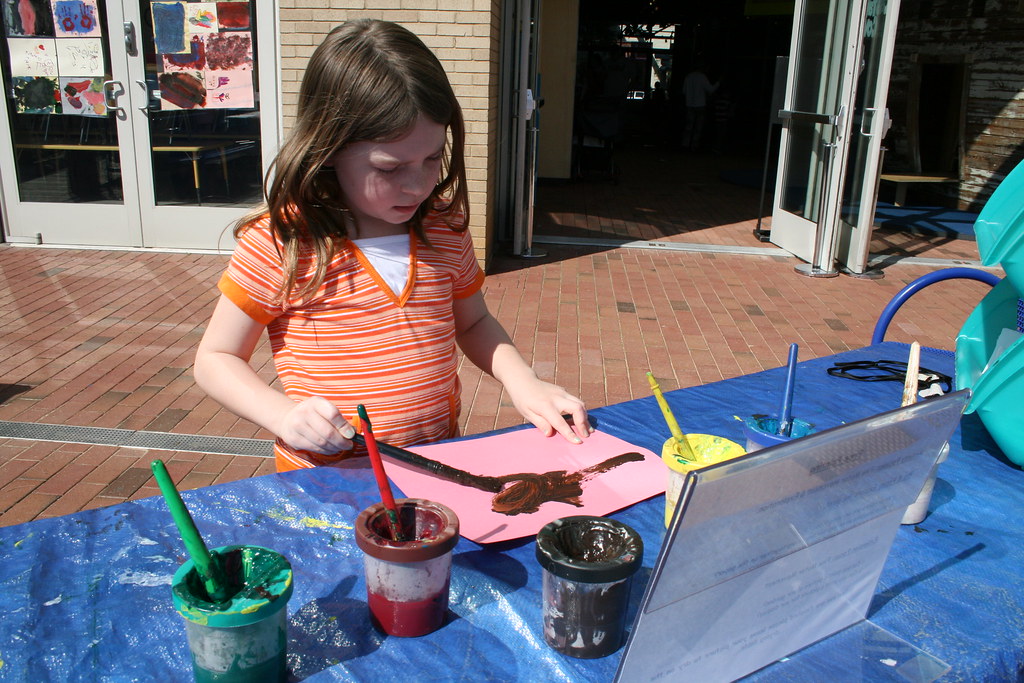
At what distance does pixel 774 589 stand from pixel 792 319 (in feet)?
15.4

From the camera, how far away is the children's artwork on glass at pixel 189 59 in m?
6.19

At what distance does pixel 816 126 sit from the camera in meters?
6.80

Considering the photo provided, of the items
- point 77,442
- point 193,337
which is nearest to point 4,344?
point 193,337

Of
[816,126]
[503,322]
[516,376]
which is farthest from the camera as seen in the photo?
[816,126]

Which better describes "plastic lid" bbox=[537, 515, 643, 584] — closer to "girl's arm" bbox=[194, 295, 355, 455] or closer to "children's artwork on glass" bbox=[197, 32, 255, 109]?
"girl's arm" bbox=[194, 295, 355, 455]

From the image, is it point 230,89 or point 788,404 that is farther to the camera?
point 230,89

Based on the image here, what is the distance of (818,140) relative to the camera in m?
6.77

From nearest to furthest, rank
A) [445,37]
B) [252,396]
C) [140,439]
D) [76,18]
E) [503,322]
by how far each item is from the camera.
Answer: [252,396], [140,439], [503,322], [445,37], [76,18]

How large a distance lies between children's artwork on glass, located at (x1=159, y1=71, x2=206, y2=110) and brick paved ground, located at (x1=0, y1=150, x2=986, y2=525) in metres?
1.18

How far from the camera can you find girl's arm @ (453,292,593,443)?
5.13 ft

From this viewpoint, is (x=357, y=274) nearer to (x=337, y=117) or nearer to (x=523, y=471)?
(x=337, y=117)

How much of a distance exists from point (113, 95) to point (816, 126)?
5.67m

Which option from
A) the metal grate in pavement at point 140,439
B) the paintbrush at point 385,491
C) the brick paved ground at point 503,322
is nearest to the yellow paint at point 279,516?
the paintbrush at point 385,491

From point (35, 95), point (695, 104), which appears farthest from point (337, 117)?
point (695, 104)
